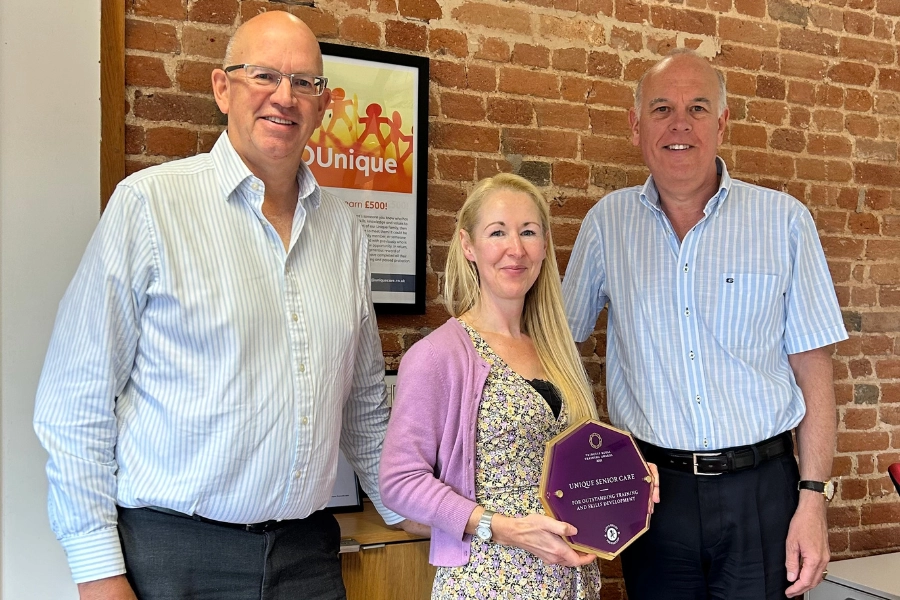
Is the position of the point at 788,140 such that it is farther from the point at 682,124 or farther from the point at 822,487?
the point at 822,487

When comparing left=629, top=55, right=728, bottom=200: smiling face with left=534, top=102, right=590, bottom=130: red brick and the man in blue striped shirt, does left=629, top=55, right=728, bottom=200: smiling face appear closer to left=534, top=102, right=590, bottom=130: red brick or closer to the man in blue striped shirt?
the man in blue striped shirt

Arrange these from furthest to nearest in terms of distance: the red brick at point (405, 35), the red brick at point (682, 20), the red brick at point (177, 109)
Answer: the red brick at point (682, 20), the red brick at point (405, 35), the red brick at point (177, 109)

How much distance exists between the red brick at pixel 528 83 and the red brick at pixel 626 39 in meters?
0.30

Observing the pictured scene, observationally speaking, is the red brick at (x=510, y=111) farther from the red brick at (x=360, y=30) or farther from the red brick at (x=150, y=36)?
the red brick at (x=150, y=36)

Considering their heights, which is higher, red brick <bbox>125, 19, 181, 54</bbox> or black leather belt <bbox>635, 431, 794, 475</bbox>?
red brick <bbox>125, 19, 181, 54</bbox>

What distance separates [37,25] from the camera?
1936mm

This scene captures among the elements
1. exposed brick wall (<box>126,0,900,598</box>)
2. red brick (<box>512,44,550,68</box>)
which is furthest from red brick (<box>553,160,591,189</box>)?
red brick (<box>512,44,550,68</box>)

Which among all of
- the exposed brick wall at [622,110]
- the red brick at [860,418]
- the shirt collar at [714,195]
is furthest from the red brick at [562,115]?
the red brick at [860,418]

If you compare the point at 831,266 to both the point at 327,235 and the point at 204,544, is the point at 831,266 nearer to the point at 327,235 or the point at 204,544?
the point at 327,235

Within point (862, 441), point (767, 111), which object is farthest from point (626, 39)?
point (862, 441)

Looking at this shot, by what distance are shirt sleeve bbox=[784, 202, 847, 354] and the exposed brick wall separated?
781mm

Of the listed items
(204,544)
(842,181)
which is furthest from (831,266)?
(204,544)

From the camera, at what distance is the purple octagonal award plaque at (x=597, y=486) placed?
1612 mm

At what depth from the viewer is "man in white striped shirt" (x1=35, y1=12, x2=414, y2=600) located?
1450 millimetres
